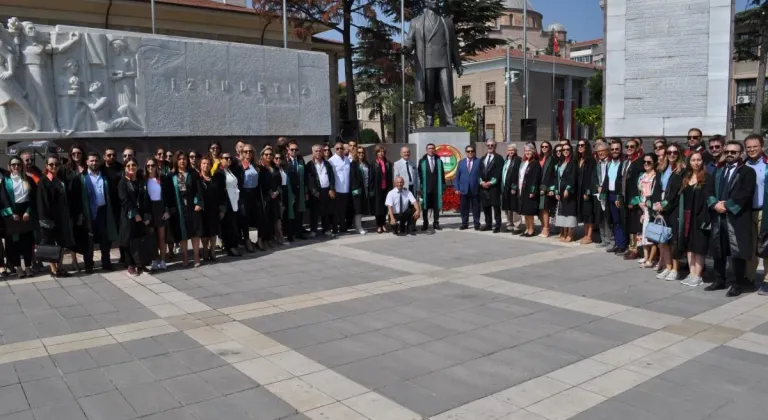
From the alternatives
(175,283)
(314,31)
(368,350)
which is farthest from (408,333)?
(314,31)

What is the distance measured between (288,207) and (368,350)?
6.03 m

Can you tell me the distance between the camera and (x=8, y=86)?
941cm

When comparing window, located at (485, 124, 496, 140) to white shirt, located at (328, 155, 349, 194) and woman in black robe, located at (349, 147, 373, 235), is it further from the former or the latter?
white shirt, located at (328, 155, 349, 194)

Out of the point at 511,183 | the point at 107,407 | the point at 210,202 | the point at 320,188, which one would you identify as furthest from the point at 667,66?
the point at 107,407

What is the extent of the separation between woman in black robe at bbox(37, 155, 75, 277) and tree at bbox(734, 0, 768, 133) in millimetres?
35896

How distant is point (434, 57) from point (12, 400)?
1165cm

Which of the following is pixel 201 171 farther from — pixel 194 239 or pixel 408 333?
pixel 408 333

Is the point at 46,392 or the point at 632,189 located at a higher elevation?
the point at 632,189

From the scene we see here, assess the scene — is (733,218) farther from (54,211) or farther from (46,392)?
(54,211)

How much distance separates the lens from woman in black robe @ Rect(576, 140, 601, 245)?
10.3m

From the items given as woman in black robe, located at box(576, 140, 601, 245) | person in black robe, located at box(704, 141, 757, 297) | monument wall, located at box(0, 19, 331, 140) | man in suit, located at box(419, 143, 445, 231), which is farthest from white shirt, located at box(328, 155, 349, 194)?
person in black robe, located at box(704, 141, 757, 297)

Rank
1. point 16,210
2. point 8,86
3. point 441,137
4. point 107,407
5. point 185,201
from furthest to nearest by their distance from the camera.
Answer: point 441,137 → point 8,86 → point 185,201 → point 16,210 → point 107,407

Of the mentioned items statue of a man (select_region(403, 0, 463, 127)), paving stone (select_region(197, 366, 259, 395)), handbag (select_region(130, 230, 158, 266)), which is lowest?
paving stone (select_region(197, 366, 259, 395))

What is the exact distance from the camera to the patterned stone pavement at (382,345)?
425 cm
